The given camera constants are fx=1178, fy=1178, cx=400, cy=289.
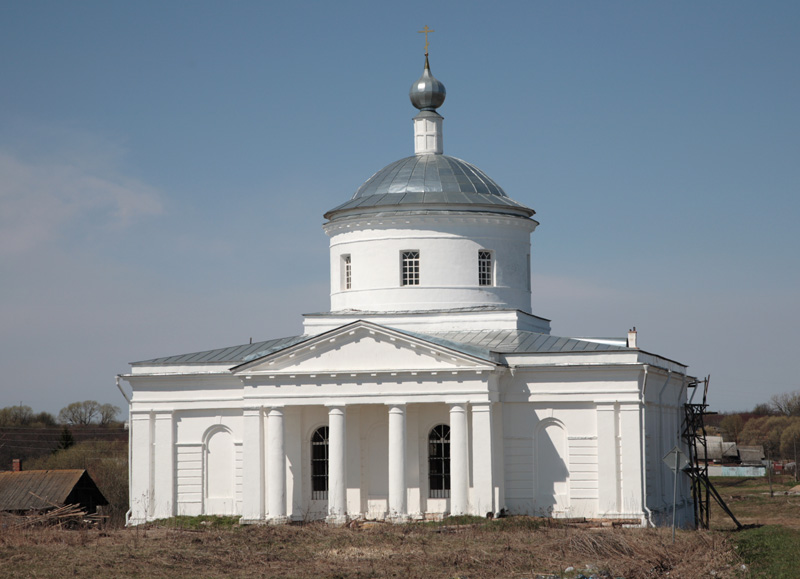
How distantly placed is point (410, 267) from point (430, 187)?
267 centimetres

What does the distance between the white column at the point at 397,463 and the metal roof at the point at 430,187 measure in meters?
7.52

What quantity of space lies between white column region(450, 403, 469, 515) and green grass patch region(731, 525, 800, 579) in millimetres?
6688

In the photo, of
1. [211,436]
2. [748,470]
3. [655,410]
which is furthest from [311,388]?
[748,470]

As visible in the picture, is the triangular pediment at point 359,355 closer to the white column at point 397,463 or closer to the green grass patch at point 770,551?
the white column at point 397,463

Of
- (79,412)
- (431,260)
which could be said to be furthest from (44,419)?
(431,260)

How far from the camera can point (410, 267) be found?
117 ft

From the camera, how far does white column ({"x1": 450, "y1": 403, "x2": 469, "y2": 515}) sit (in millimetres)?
30062

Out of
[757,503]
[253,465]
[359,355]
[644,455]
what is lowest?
[757,503]

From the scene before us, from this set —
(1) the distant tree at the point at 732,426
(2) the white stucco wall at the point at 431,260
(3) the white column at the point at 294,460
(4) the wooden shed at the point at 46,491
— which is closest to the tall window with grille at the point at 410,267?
(2) the white stucco wall at the point at 431,260

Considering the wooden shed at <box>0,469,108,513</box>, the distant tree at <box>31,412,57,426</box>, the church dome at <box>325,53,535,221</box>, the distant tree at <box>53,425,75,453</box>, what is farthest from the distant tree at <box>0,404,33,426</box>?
the church dome at <box>325,53,535,221</box>

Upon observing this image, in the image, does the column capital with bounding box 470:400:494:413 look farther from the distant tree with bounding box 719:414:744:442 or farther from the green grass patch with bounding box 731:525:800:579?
the distant tree with bounding box 719:414:744:442

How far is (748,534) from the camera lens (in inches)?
1154

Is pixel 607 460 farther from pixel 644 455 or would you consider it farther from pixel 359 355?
pixel 359 355

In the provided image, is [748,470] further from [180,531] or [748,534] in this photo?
[180,531]
